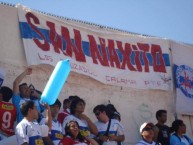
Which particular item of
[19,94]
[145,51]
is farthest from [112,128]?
[145,51]

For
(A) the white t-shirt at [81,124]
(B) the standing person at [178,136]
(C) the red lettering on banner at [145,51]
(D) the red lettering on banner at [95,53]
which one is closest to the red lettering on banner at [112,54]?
(D) the red lettering on banner at [95,53]

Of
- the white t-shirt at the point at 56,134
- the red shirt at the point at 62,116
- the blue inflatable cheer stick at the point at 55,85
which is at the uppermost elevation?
the blue inflatable cheer stick at the point at 55,85

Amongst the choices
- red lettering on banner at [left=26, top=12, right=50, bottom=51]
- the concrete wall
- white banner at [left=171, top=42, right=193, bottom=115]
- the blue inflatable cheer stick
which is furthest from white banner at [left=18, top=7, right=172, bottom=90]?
the blue inflatable cheer stick

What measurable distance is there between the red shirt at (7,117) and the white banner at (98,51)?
57.3 inches

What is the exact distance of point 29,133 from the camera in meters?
4.82

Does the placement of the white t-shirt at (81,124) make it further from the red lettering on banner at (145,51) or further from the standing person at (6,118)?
the red lettering on banner at (145,51)

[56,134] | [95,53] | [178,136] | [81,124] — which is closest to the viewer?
[56,134]

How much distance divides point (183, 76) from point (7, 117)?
16.2 feet

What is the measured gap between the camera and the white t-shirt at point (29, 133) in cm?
475

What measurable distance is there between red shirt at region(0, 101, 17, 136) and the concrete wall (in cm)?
110

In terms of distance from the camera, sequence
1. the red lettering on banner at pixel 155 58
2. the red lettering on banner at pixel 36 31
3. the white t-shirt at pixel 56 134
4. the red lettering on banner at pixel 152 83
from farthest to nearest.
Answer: the red lettering on banner at pixel 155 58 < the red lettering on banner at pixel 152 83 < the red lettering on banner at pixel 36 31 < the white t-shirt at pixel 56 134

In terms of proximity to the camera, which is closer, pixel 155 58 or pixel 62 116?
pixel 62 116

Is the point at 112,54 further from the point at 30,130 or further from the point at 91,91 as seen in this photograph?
the point at 30,130

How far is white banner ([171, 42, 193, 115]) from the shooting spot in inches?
366
